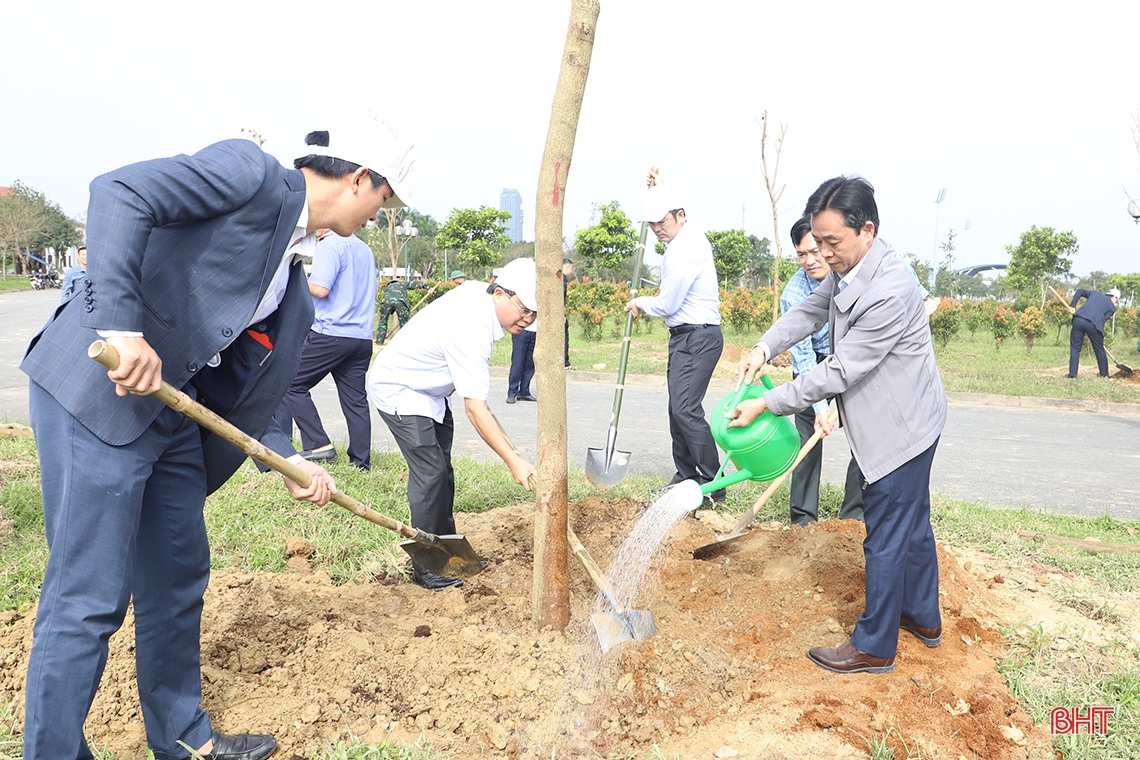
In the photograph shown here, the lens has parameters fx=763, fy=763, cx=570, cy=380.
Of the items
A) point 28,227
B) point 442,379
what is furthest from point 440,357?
point 28,227

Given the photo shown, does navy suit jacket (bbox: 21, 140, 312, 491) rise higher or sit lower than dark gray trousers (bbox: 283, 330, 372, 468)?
higher

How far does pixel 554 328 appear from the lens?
264 centimetres

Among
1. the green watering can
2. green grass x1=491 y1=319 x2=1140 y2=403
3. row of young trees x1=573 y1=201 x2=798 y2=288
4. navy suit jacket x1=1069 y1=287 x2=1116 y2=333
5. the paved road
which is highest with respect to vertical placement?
row of young trees x1=573 y1=201 x2=798 y2=288

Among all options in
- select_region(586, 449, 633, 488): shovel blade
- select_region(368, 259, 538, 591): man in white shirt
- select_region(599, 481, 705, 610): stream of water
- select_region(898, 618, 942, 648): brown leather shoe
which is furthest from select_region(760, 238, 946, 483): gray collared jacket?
select_region(586, 449, 633, 488): shovel blade

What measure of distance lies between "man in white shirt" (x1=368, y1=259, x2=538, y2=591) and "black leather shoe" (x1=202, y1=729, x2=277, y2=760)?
1.28m

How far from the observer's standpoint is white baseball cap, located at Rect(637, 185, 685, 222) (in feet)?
16.4

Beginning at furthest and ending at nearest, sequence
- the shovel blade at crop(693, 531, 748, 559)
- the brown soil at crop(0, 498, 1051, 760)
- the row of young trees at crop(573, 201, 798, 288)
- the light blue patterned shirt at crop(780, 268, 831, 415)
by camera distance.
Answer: the row of young trees at crop(573, 201, 798, 288) → the light blue patterned shirt at crop(780, 268, 831, 415) → the shovel blade at crop(693, 531, 748, 559) → the brown soil at crop(0, 498, 1051, 760)

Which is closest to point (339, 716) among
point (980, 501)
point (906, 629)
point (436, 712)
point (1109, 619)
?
point (436, 712)

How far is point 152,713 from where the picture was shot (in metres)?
2.10

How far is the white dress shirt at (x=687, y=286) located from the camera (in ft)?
16.2

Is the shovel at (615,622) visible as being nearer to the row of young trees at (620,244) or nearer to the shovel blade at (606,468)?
the shovel blade at (606,468)

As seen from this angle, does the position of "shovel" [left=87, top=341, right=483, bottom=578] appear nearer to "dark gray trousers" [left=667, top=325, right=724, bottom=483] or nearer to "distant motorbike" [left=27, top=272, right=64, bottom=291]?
"dark gray trousers" [left=667, top=325, right=724, bottom=483]

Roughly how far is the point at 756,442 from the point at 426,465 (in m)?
1.47

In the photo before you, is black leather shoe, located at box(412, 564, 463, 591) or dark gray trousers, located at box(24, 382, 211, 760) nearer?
dark gray trousers, located at box(24, 382, 211, 760)
